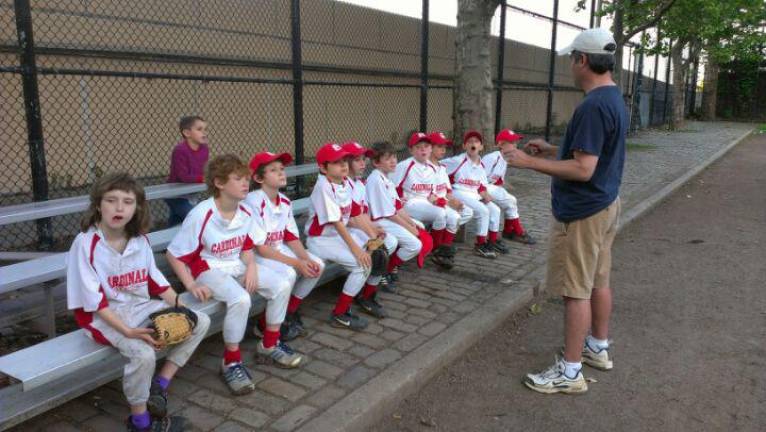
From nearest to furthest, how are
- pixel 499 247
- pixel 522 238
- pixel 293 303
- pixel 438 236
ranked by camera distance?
pixel 293 303 < pixel 438 236 < pixel 499 247 < pixel 522 238

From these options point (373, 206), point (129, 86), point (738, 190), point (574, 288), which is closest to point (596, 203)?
point (574, 288)

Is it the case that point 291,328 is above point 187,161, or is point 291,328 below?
below

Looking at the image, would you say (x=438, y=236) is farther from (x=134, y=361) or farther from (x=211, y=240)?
(x=134, y=361)

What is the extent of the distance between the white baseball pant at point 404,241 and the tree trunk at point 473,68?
169 inches

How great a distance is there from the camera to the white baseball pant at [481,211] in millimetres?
5938

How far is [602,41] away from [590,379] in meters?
1.96

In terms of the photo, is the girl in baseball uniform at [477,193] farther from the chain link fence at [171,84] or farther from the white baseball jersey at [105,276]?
the white baseball jersey at [105,276]

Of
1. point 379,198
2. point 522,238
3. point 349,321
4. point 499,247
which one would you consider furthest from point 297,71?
point 349,321

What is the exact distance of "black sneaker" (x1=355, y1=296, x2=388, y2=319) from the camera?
4.29 m

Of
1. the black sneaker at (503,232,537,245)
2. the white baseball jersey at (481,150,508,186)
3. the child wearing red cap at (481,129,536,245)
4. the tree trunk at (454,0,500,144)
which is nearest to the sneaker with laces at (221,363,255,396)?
Answer: the child wearing red cap at (481,129,536,245)

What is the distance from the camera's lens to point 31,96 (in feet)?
14.5

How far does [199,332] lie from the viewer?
9.76 feet

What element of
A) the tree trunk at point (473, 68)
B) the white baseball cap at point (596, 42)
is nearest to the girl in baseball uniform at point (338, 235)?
the white baseball cap at point (596, 42)

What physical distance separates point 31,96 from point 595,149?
156 inches
